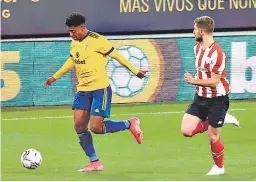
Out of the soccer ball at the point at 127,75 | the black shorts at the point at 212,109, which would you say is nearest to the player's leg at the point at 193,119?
the black shorts at the point at 212,109

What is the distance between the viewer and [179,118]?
17766mm

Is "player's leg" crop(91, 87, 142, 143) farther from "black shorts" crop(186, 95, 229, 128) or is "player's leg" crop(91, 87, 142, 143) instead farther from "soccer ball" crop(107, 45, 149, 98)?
"soccer ball" crop(107, 45, 149, 98)

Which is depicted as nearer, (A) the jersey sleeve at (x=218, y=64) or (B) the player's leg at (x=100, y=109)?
(A) the jersey sleeve at (x=218, y=64)

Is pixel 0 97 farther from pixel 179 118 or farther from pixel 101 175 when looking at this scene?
pixel 101 175

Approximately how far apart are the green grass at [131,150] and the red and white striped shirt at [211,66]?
3.09 ft

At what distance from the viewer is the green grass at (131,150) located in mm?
11352

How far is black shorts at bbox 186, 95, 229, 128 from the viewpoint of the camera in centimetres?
1105

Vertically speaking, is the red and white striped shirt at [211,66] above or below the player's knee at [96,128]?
above

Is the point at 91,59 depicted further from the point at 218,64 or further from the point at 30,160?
the point at 218,64

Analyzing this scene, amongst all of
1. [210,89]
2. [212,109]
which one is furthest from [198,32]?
[212,109]

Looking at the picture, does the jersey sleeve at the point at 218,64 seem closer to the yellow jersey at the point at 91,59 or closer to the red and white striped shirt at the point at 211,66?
the red and white striped shirt at the point at 211,66

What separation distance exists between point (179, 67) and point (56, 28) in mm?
2688

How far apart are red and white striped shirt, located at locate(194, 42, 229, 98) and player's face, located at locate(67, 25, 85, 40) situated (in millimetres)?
1432

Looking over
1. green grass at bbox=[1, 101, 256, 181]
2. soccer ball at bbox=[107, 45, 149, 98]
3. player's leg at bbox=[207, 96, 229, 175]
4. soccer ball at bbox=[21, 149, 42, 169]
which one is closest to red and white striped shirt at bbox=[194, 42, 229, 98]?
player's leg at bbox=[207, 96, 229, 175]
